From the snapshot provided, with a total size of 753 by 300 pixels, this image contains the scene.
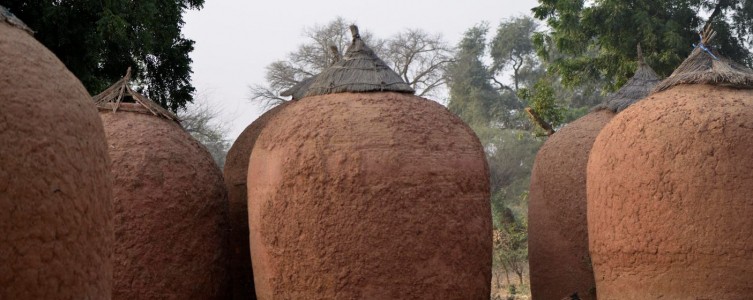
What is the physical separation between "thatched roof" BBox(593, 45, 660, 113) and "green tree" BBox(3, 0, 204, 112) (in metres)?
5.44

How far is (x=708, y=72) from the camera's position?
642 cm

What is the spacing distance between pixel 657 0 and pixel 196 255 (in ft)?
39.9

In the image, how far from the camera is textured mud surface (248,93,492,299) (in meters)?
Result: 5.79

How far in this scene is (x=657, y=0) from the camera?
642 inches

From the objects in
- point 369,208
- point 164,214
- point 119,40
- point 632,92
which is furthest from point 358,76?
point 119,40

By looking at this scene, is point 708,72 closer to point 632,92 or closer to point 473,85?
point 632,92

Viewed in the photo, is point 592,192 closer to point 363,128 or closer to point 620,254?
point 620,254

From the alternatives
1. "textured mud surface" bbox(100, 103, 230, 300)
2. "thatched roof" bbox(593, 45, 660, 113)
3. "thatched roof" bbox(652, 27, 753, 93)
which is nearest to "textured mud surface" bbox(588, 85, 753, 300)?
"thatched roof" bbox(652, 27, 753, 93)

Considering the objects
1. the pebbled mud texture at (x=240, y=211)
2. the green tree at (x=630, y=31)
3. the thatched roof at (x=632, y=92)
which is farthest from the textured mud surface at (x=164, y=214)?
the green tree at (x=630, y=31)

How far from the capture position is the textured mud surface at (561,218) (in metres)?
8.30

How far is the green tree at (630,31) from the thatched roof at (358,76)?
9965 millimetres

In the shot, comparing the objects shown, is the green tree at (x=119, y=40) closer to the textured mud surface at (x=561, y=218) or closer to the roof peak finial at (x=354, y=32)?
the roof peak finial at (x=354, y=32)

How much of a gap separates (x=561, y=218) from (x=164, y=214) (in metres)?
3.82

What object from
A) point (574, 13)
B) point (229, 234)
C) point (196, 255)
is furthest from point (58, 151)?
point (574, 13)
